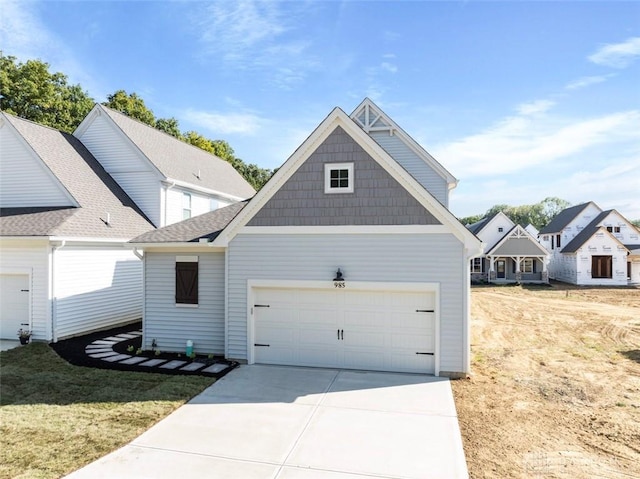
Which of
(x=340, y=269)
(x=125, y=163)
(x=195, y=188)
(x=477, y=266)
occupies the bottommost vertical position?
(x=477, y=266)

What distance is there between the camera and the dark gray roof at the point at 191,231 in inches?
440

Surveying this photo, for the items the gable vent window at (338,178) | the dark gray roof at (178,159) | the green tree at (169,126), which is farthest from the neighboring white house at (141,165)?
the green tree at (169,126)

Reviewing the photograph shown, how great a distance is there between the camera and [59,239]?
39.3 ft

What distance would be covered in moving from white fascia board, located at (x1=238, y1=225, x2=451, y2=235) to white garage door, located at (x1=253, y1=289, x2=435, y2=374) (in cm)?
155

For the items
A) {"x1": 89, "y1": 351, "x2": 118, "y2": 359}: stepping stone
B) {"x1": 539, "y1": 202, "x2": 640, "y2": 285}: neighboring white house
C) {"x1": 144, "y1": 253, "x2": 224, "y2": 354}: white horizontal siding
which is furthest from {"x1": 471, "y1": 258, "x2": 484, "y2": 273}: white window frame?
{"x1": 89, "y1": 351, "x2": 118, "y2": 359}: stepping stone

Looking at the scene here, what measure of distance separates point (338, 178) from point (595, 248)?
3281 cm

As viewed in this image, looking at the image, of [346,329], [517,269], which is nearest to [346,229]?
[346,329]

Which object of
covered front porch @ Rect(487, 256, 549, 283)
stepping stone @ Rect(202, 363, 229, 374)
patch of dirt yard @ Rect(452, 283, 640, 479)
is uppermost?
covered front porch @ Rect(487, 256, 549, 283)

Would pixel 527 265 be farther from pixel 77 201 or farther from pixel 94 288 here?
pixel 77 201

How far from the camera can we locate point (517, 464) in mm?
5496

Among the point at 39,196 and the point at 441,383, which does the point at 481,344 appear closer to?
the point at 441,383

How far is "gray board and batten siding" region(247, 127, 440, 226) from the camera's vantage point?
31.5 feet

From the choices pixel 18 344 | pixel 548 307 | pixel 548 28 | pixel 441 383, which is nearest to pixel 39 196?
pixel 18 344

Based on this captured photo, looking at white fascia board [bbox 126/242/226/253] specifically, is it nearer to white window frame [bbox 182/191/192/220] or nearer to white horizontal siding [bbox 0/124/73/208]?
white horizontal siding [bbox 0/124/73/208]
